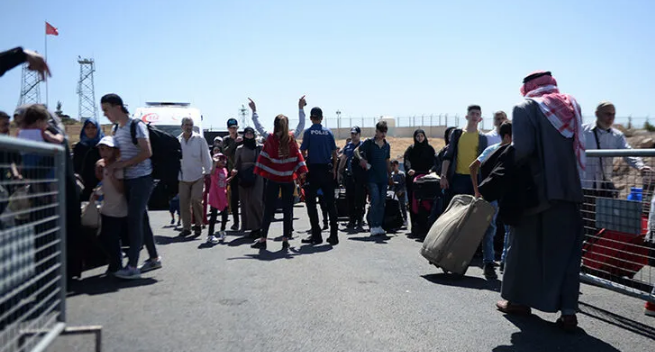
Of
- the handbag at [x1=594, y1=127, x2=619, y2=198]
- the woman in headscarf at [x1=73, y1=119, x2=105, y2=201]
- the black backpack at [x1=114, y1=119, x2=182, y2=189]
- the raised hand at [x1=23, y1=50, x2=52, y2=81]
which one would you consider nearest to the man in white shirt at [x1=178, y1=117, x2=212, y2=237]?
the woman in headscarf at [x1=73, y1=119, x2=105, y2=201]

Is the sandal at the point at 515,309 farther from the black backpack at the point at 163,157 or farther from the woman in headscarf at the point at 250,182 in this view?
the woman in headscarf at the point at 250,182

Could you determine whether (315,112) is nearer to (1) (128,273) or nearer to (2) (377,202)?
(2) (377,202)

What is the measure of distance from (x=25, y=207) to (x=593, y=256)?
5.37m

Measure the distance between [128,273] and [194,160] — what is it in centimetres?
404

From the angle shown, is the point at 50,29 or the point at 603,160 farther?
the point at 50,29

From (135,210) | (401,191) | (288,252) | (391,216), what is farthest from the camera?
(401,191)

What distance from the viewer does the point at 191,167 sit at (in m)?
10.4

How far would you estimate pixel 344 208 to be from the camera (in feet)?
46.4

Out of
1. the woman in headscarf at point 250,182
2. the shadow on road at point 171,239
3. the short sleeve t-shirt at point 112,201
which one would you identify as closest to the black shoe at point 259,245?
the woman in headscarf at point 250,182

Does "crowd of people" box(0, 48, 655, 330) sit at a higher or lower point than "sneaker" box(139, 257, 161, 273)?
higher

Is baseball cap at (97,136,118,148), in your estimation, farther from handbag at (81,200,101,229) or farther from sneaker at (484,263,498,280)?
sneaker at (484,263,498,280)

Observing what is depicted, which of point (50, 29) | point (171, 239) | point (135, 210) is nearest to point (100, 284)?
point (135, 210)

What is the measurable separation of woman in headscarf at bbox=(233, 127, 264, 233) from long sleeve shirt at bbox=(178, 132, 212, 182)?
565mm

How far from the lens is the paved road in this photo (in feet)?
14.6
